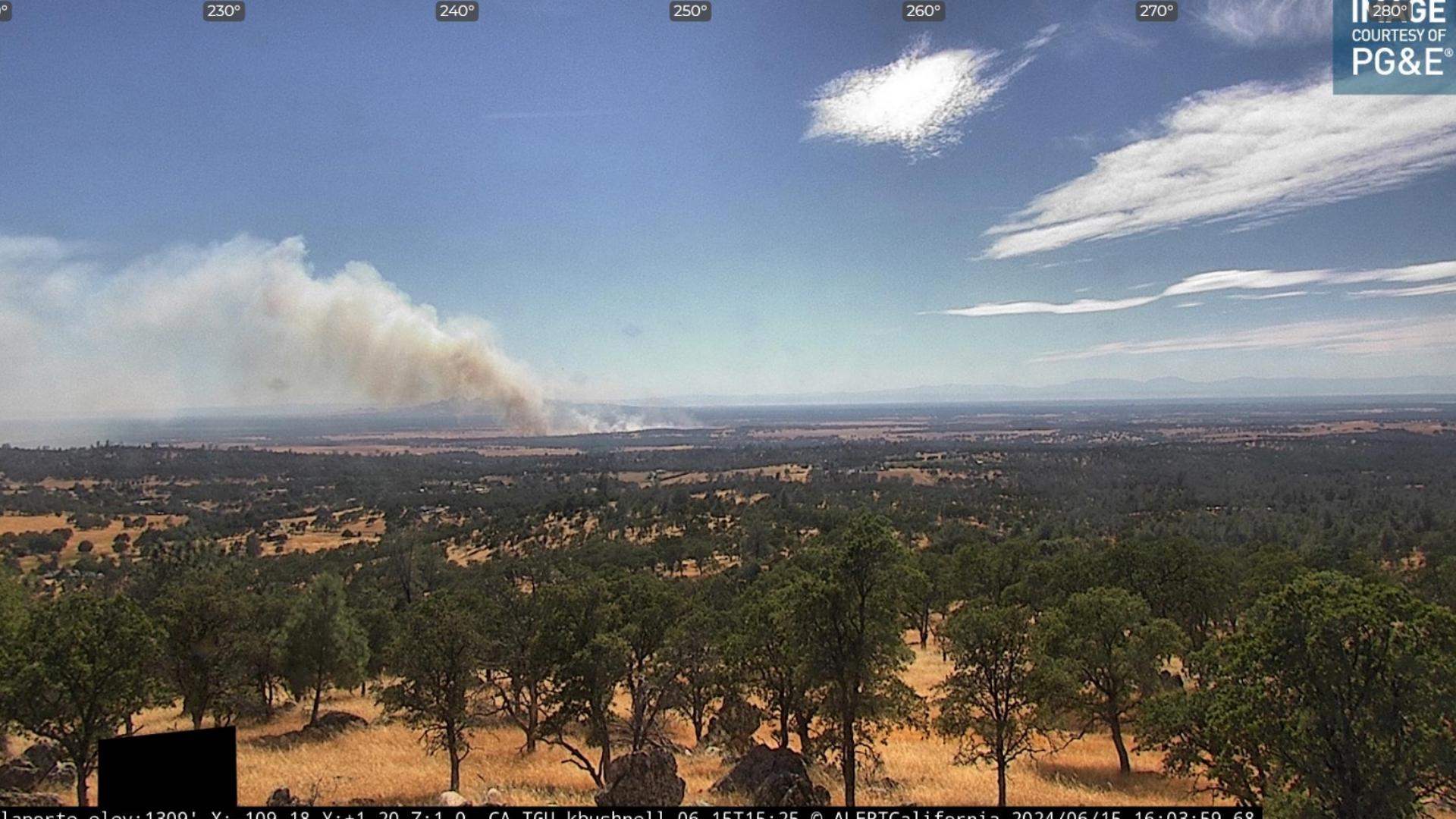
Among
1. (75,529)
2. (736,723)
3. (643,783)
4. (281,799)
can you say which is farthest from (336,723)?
(75,529)

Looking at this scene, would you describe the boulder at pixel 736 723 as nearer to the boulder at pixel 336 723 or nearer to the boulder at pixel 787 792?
the boulder at pixel 787 792

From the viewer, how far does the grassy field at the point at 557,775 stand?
1797cm

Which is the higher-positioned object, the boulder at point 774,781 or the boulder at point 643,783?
the boulder at point 643,783

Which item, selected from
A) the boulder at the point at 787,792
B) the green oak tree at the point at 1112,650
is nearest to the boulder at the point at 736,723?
the boulder at the point at 787,792

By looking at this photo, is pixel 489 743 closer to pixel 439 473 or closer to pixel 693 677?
pixel 693 677

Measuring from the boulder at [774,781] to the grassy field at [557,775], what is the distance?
0.75 m

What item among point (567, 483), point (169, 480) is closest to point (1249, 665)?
point (567, 483)

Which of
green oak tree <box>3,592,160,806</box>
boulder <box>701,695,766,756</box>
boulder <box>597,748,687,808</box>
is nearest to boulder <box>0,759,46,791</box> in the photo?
green oak tree <box>3,592,160,806</box>

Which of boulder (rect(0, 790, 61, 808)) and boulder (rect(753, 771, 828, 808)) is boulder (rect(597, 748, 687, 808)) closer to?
boulder (rect(753, 771, 828, 808))

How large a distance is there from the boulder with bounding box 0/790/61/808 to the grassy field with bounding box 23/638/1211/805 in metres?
1.01

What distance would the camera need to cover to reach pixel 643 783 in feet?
50.4

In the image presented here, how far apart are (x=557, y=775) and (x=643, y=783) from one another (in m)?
6.19

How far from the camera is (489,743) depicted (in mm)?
25125

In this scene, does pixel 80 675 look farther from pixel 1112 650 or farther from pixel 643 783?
pixel 1112 650
